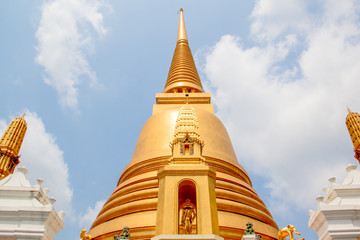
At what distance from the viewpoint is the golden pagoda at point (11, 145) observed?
15.7 meters

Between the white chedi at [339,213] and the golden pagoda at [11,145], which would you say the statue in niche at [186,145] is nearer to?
the white chedi at [339,213]

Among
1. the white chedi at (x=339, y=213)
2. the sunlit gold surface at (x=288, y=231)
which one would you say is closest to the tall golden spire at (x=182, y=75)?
the white chedi at (x=339, y=213)

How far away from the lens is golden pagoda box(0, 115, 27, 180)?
616 inches

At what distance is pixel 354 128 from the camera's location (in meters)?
18.0

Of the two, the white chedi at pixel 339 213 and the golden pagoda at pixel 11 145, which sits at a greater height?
the golden pagoda at pixel 11 145

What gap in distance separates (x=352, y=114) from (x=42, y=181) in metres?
17.3

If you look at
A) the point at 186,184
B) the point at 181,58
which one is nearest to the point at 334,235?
the point at 186,184

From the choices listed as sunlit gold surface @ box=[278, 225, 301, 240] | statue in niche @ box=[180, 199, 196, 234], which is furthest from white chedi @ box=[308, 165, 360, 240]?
statue in niche @ box=[180, 199, 196, 234]

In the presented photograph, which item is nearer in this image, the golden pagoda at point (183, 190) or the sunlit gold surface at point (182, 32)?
the golden pagoda at point (183, 190)

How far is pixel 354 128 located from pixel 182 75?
11.3 meters

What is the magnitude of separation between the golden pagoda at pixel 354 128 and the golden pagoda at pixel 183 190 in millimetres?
7392

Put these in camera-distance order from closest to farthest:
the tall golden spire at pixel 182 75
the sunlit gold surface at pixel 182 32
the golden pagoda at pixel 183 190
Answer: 1. the golden pagoda at pixel 183 190
2. the tall golden spire at pixel 182 75
3. the sunlit gold surface at pixel 182 32

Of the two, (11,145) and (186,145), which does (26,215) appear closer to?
(186,145)

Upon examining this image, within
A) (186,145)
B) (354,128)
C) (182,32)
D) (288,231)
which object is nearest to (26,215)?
(186,145)
